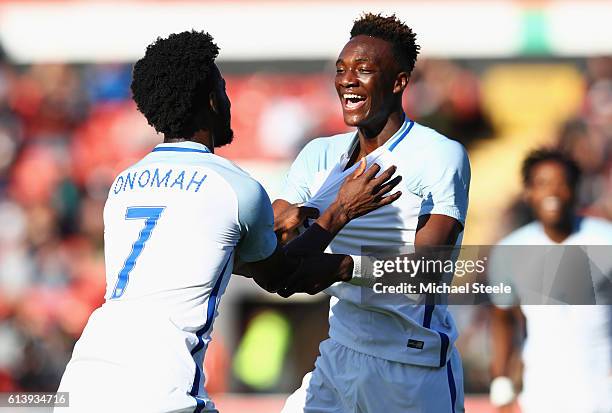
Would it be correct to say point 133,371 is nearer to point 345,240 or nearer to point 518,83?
point 345,240

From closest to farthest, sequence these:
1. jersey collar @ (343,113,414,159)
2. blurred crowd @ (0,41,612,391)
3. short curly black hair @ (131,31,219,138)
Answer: short curly black hair @ (131,31,219,138) → jersey collar @ (343,113,414,159) → blurred crowd @ (0,41,612,391)

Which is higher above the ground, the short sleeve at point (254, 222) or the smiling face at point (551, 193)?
the short sleeve at point (254, 222)

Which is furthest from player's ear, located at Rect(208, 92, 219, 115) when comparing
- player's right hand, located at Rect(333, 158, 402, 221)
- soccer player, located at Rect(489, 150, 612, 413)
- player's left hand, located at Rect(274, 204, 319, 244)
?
soccer player, located at Rect(489, 150, 612, 413)

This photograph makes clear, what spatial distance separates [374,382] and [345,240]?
2.25 feet

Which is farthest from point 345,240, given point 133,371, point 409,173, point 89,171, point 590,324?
point 89,171

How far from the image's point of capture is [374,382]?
4926mm

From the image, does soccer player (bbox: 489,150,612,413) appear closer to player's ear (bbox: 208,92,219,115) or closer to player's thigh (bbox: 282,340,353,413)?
player's thigh (bbox: 282,340,353,413)

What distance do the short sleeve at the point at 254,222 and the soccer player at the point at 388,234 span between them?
0.94 m

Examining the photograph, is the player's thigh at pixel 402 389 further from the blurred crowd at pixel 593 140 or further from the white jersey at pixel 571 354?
the blurred crowd at pixel 593 140

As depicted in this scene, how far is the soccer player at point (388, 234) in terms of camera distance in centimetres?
486

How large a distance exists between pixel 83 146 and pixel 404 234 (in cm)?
695

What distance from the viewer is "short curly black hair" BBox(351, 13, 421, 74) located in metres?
5.11

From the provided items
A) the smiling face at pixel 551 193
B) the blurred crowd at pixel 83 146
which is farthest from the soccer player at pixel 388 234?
the blurred crowd at pixel 83 146

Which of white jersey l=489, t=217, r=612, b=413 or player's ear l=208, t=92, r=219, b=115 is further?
white jersey l=489, t=217, r=612, b=413
